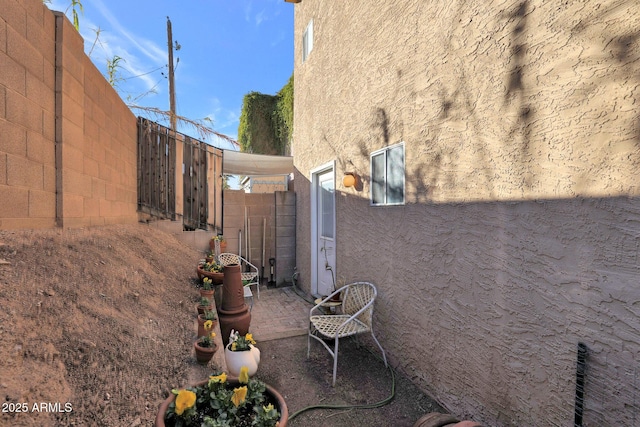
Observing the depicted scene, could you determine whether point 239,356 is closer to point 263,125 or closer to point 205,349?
point 205,349

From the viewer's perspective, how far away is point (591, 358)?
158 centimetres

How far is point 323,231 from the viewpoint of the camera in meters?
5.22

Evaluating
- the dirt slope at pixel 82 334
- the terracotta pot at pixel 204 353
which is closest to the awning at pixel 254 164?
the dirt slope at pixel 82 334

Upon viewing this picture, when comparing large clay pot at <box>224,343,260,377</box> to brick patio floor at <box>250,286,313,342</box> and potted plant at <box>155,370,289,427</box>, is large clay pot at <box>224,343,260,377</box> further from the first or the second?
brick patio floor at <box>250,286,313,342</box>

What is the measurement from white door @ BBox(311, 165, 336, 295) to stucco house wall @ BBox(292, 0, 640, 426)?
4.63ft

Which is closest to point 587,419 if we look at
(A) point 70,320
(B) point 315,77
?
(A) point 70,320

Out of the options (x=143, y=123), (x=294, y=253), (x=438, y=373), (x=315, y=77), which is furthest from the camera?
(x=294, y=253)

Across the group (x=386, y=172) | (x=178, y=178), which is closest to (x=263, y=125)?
(x=178, y=178)

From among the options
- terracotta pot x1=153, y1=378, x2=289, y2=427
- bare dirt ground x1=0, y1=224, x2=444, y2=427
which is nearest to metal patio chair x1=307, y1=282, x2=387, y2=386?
bare dirt ground x1=0, y1=224, x2=444, y2=427

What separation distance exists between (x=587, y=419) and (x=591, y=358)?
0.34 meters

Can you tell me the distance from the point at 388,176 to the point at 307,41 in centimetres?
385

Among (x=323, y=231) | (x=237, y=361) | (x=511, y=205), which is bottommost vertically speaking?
(x=237, y=361)

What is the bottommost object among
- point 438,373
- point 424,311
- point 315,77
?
point 438,373

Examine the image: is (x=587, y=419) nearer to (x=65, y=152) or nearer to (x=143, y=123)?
(x=65, y=152)
